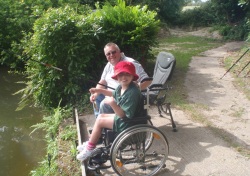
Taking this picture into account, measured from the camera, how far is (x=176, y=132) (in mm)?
4652

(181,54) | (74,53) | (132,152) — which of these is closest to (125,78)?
(132,152)

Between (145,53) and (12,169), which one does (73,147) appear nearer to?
(12,169)

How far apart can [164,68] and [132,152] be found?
189 centimetres

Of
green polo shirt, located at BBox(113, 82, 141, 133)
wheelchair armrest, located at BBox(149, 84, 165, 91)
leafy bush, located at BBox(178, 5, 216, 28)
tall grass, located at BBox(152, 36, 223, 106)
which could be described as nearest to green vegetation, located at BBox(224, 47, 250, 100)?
tall grass, located at BBox(152, 36, 223, 106)

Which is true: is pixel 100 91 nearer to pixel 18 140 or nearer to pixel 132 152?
pixel 132 152

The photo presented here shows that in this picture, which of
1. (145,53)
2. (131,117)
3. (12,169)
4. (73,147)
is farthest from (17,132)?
(131,117)

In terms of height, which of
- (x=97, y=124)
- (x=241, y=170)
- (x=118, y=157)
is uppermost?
(x=97, y=124)

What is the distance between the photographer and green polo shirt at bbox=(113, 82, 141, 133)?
10.5 feet

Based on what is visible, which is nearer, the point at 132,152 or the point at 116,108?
the point at 116,108

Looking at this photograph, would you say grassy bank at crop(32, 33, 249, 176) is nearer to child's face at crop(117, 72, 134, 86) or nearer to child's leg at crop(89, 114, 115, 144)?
child's leg at crop(89, 114, 115, 144)

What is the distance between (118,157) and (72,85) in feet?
9.42

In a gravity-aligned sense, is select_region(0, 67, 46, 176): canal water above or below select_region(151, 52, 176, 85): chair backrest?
below

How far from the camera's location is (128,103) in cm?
Result: 320

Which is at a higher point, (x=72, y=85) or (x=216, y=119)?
(x=72, y=85)
